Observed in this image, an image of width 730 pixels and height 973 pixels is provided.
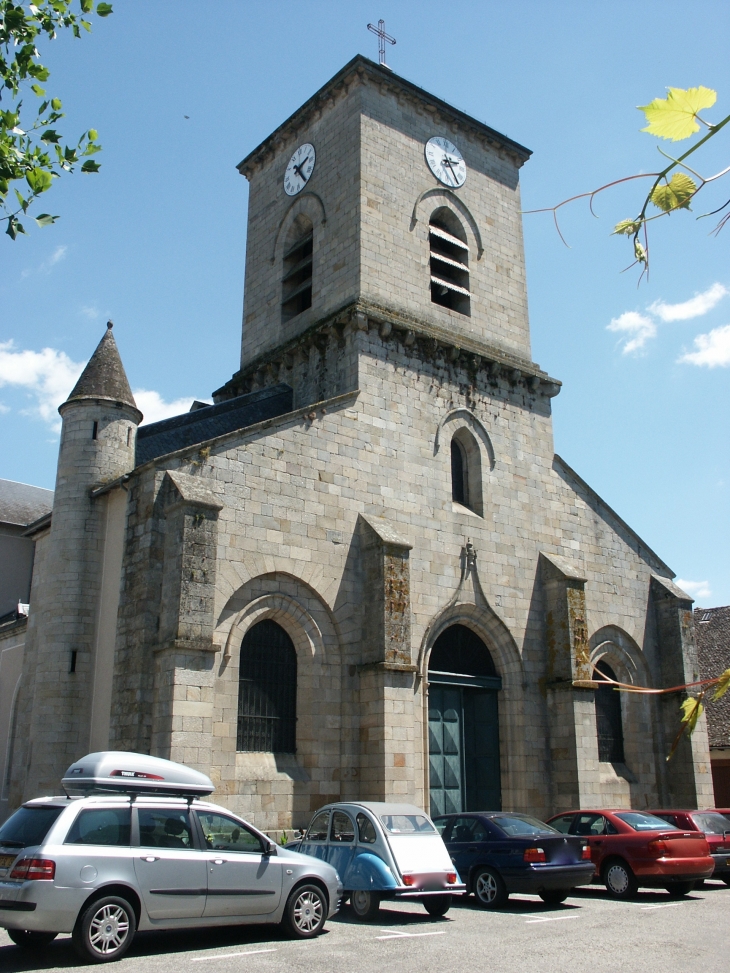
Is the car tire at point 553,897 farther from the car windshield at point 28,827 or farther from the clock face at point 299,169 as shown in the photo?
the clock face at point 299,169

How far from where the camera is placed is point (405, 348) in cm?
1969

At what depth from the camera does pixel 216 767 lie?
558 inches

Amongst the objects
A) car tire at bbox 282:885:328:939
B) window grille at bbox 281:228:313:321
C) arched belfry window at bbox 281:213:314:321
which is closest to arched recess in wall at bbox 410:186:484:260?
arched belfry window at bbox 281:213:314:321

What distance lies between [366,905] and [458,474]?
11.2 meters

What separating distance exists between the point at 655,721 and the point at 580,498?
5.59 m

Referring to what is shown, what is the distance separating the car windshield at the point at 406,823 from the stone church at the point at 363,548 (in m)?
3.66

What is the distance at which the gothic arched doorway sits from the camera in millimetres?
17547

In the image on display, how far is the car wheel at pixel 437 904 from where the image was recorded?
10.8 metres

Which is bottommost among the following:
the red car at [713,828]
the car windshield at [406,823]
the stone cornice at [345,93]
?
the red car at [713,828]

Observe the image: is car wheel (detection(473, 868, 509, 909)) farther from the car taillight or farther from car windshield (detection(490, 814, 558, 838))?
the car taillight

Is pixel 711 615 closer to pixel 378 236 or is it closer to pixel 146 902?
pixel 378 236

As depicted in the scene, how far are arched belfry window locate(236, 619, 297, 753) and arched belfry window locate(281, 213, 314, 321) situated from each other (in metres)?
9.81

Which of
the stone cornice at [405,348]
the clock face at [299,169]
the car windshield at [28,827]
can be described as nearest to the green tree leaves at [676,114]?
the car windshield at [28,827]

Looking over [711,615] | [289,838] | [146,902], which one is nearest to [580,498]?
[289,838]
